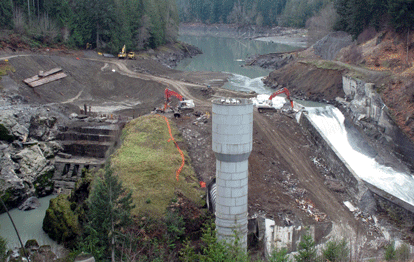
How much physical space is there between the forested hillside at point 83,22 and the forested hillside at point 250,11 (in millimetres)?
73493

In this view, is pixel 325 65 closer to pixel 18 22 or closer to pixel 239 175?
pixel 239 175

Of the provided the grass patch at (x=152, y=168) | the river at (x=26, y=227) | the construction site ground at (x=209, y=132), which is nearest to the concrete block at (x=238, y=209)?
the grass patch at (x=152, y=168)

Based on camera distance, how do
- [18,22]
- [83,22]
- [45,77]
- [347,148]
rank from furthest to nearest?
[83,22] < [18,22] < [45,77] < [347,148]

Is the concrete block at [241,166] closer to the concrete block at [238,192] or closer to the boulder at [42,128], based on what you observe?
the concrete block at [238,192]

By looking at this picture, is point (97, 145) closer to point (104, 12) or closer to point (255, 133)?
point (255, 133)

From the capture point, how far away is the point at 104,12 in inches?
2408

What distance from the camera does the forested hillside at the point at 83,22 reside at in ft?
175

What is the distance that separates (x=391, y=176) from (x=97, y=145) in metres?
23.4

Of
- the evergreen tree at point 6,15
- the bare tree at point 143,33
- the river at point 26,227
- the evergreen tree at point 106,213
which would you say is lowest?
the river at point 26,227

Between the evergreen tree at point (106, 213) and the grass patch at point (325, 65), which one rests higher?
the grass patch at point (325, 65)

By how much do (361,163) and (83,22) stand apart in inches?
1999

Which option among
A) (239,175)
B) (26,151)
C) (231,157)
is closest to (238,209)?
(239,175)

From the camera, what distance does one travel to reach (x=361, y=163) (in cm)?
3041

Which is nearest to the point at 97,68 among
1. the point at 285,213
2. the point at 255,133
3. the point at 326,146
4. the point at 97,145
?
the point at 97,145
